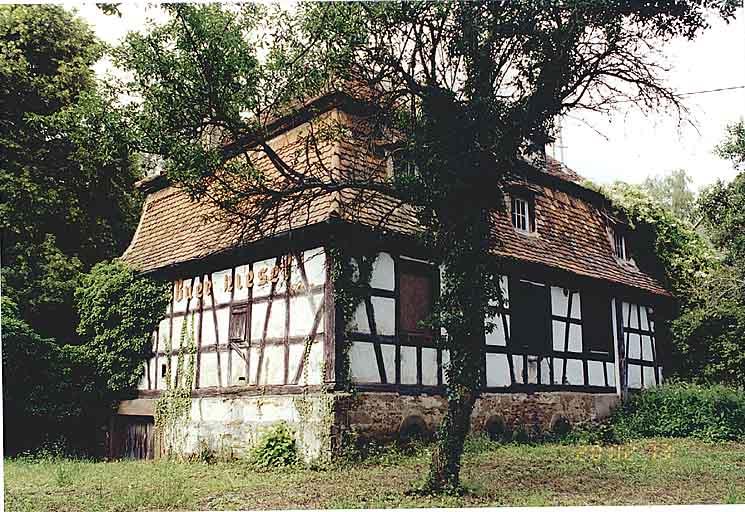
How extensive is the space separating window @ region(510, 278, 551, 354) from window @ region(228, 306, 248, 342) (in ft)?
16.9

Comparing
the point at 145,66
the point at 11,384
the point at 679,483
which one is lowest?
the point at 679,483

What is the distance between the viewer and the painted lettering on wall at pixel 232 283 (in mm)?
13023

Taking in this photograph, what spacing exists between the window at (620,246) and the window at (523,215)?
3578mm

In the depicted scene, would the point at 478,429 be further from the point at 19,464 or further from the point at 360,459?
the point at 19,464

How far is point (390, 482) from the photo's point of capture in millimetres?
10023

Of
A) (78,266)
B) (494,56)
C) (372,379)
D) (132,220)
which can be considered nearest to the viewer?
(494,56)

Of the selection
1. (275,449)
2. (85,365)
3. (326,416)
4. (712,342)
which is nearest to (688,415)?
(712,342)

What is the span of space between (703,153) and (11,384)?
13.7 metres

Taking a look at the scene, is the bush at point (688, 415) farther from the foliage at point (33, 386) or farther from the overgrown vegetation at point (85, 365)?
the foliage at point (33, 386)

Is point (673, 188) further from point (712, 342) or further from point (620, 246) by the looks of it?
point (712, 342)

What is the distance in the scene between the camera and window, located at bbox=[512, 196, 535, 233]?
16562mm

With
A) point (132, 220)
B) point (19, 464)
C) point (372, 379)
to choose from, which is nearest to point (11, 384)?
point (19, 464)

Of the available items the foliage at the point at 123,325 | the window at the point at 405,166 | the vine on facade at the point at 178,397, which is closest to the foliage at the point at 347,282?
the window at the point at 405,166

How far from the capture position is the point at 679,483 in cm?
1045
